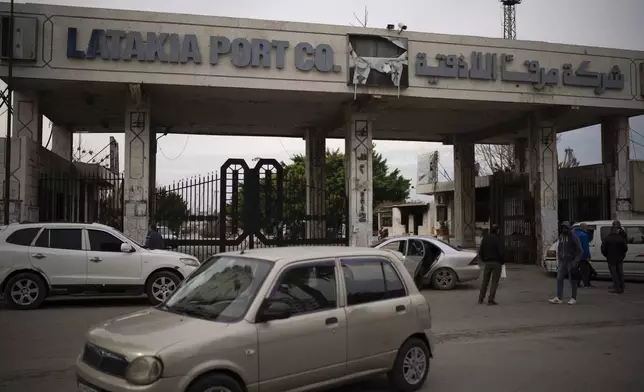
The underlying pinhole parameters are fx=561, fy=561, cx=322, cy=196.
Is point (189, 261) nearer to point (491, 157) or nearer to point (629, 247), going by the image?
point (629, 247)

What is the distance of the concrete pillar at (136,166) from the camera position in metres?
16.0

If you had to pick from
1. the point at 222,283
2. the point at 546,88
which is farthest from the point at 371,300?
the point at 546,88

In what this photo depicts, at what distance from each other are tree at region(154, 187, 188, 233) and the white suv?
496 cm

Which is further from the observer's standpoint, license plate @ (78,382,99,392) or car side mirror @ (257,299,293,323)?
car side mirror @ (257,299,293,323)

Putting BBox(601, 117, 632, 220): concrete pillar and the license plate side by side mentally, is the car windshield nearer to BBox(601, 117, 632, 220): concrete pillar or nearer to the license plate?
the license plate

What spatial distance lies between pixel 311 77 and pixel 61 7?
22.9 feet

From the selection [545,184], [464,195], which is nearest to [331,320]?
[545,184]

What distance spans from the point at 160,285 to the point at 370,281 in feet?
23.2

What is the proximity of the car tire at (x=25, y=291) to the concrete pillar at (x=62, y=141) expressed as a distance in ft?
41.3

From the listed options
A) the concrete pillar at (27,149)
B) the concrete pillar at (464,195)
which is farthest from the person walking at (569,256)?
the concrete pillar at (27,149)

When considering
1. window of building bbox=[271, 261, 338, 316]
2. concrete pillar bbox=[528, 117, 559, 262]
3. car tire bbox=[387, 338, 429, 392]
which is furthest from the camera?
concrete pillar bbox=[528, 117, 559, 262]

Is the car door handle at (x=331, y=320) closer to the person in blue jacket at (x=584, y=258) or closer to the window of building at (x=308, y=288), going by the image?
the window of building at (x=308, y=288)

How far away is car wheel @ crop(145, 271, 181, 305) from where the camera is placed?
11.4 meters

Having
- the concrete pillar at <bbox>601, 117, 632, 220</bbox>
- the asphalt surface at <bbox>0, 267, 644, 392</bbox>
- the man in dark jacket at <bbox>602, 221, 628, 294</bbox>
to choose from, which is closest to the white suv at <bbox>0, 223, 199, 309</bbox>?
the asphalt surface at <bbox>0, 267, 644, 392</bbox>
